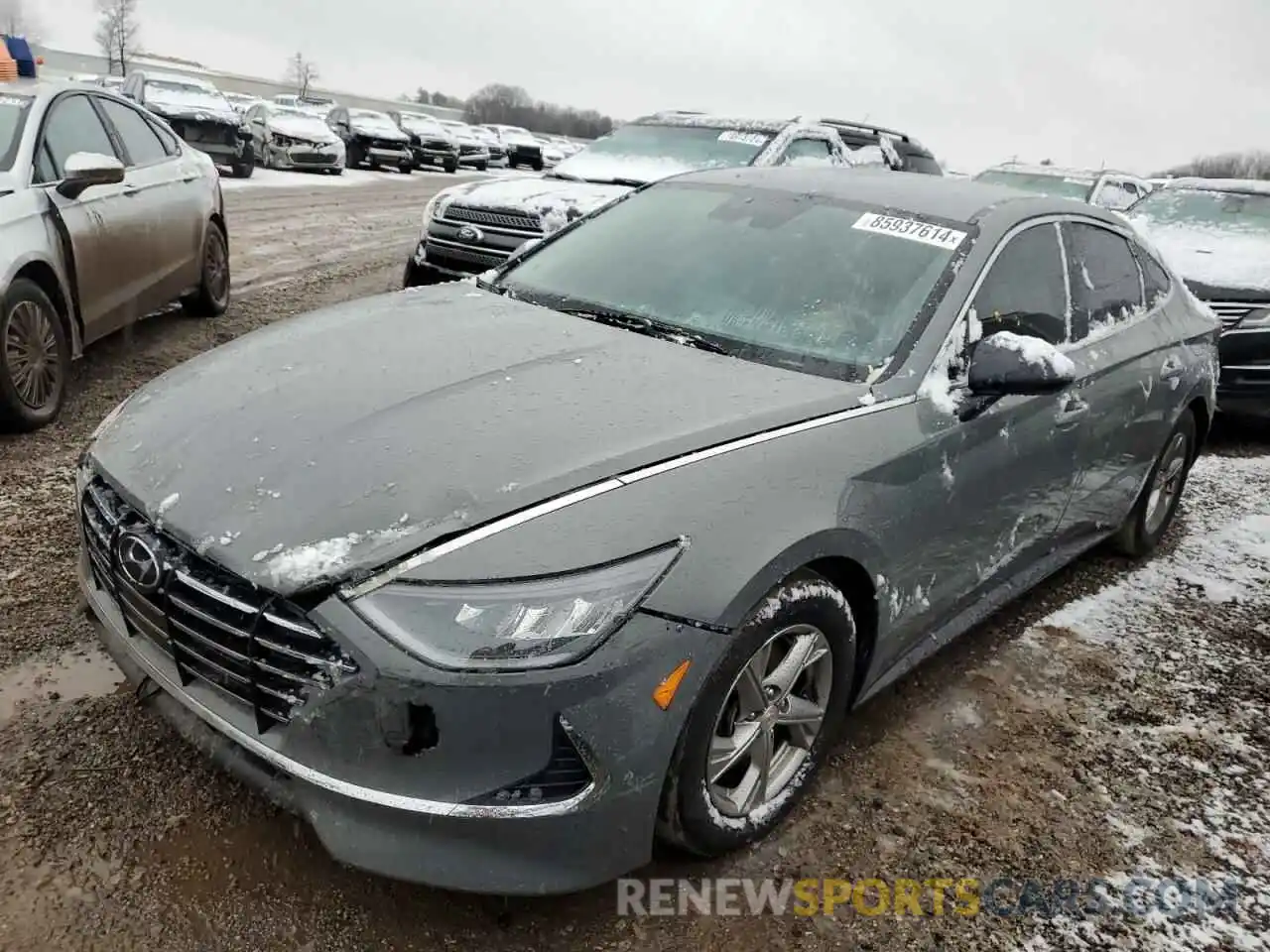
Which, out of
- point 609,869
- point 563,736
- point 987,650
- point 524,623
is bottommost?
point 987,650

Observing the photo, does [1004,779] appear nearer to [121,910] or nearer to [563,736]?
[563,736]

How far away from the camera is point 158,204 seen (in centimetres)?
573

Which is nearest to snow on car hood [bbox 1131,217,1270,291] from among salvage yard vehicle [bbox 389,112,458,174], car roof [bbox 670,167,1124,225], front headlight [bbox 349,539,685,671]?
car roof [bbox 670,167,1124,225]

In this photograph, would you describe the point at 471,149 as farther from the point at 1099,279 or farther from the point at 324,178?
the point at 1099,279

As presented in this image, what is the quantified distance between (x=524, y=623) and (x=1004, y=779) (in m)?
1.72

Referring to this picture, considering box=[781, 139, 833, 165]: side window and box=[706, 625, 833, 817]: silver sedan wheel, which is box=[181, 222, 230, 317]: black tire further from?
box=[706, 625, 833, 817]: silver sedan wheel

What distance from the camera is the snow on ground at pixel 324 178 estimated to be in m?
17.0

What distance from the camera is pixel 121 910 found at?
201cm

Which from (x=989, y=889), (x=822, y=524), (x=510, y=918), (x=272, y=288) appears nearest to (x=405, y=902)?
(x=510, y=918)

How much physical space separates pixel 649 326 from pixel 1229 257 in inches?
238

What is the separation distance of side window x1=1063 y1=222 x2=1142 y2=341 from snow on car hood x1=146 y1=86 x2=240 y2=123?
54.2ft

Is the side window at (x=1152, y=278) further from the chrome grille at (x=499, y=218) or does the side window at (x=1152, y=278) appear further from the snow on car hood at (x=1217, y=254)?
the chrome grille at (x=499, y=218)

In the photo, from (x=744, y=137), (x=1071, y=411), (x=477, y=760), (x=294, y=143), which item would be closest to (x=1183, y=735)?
(x=1071, y=411)

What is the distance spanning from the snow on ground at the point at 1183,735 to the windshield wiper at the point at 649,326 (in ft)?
5.58
